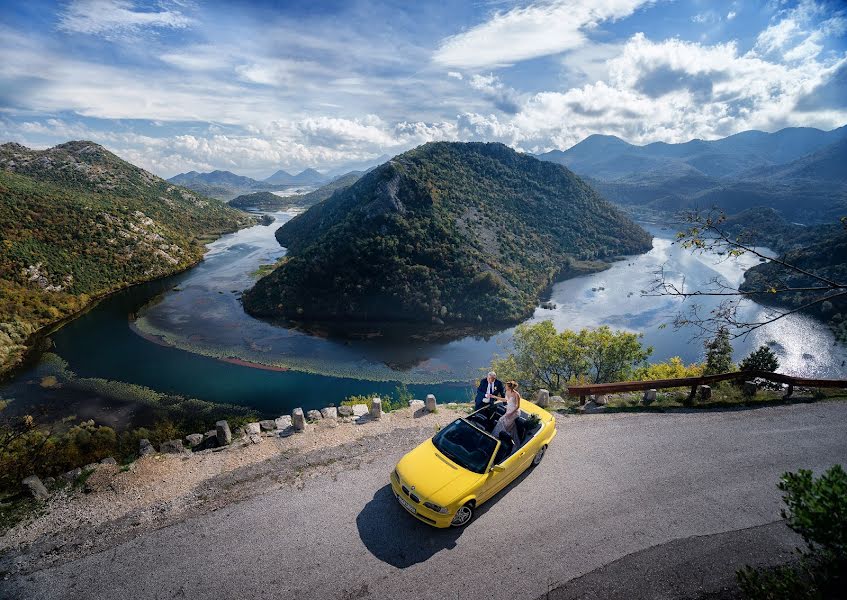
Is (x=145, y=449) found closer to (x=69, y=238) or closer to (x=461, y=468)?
(x=461, y=468)

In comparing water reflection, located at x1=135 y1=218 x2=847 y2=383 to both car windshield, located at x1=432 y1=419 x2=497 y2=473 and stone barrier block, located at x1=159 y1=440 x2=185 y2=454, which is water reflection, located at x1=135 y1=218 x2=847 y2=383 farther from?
car windshield, located at x1=432 y1=419 x2=497 y2=473

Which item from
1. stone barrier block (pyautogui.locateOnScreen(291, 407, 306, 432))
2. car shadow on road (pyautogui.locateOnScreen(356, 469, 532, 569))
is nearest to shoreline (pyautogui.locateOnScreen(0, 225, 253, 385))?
stone barrier block (pyautogui.locateOnScreen(291, 407, 306, 432))

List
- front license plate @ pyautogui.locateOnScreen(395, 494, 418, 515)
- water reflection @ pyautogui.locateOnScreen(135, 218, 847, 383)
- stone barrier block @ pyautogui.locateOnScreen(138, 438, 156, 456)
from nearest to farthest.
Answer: front license plate @ pyautogui.locateOnScreen(395, 494, 418, 515), stone barrier block @ pyautogui.locateOnScreen(138, 438, 156, 456), water reflection @ pyautogui.locateOnScreen(135, 218, 847, 383)

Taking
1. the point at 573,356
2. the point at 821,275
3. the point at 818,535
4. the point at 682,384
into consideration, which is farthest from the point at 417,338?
the point at 821,275

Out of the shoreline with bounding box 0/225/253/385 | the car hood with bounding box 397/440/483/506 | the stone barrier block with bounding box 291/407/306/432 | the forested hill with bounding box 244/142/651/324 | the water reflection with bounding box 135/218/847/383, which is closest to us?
the car hood with bounding box 397/440/483/506

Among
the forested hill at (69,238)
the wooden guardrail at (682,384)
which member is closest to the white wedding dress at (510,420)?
the wooden guardrail at (682,384)

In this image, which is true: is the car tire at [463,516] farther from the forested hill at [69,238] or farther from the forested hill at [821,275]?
the forested hill at [821,275]

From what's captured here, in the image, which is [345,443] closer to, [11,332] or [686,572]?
[686,572]
